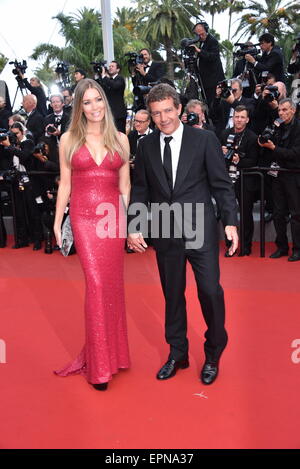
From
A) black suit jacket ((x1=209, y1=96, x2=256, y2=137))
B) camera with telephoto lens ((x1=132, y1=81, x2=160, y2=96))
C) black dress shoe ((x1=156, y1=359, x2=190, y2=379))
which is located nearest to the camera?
black dress shoe ((x1=156, y1=359, x2=190, y2=379))

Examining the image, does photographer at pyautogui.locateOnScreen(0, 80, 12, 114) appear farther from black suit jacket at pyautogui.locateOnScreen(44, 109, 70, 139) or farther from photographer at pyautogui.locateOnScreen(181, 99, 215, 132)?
photographer at pyautogui.locateOnScreen(181, 99, 215, 132)

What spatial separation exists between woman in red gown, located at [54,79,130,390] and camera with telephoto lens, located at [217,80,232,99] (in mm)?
3520

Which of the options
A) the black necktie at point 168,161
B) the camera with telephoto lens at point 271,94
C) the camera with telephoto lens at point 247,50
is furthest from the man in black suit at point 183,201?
the camera with telephoto lens at point 247,50

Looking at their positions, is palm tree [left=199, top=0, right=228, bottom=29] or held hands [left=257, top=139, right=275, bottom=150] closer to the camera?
held hands [left=257, top=139, right=275, bottom=150]

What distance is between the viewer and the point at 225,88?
6.01 meters

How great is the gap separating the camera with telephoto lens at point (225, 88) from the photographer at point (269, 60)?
2.06 ft

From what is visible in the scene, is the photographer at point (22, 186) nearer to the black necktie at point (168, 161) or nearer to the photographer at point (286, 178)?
the photographer at point (286, 178)

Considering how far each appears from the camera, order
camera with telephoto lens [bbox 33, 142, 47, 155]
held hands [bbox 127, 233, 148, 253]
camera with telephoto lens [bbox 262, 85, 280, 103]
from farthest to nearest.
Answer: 1. camera with telephoto lens [bbox 33, 142, 47, 155]
2. camera with telephoto lens [bbox 262, 85, 280, 103]
3. held hands [bbox 127, 233, 148, 253]

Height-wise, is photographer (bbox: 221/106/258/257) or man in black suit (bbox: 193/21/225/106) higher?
man in black suit (bbox: 193/21/225/106)

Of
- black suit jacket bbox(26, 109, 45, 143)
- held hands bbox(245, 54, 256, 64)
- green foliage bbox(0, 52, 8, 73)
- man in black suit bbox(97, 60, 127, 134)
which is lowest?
black suit jacket bbox(26, 109, 45, 143)

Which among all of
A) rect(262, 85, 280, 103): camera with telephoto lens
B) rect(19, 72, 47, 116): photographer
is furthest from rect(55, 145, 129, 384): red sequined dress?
rect(19, 72, 47, 116): photographer

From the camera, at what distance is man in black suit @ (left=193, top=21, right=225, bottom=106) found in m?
6.81

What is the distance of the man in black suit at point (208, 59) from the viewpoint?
22.3ft

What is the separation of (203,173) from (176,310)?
31.3 inches
